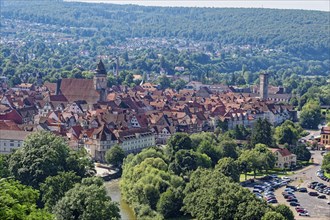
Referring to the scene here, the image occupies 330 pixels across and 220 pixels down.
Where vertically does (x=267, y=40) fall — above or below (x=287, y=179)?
above

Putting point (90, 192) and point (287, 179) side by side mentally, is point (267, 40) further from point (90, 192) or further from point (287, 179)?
point (90, 192)

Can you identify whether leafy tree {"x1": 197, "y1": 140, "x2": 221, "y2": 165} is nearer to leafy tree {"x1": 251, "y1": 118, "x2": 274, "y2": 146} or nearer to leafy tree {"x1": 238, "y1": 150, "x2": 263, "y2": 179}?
leafy tree {"x1": 238, "y1": 150, "x2": 263, "y2": 179}

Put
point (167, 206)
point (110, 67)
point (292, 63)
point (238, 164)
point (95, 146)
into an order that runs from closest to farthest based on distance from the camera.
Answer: point (167, 206) < point (238, 164) < point (95, 146) < point (110, 67) < point (292, 63)

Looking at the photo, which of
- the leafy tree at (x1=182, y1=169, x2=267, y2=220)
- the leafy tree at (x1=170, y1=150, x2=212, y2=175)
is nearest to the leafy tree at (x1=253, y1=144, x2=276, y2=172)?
the leafy tree at (x1=170, y1=150, x2=212, y2=175)

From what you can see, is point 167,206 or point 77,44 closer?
point 167,206

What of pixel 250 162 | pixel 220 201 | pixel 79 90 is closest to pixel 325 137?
pixel 250 162

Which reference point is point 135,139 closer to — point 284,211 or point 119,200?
point 119,200

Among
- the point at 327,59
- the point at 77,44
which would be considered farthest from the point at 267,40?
the point at 77,44
